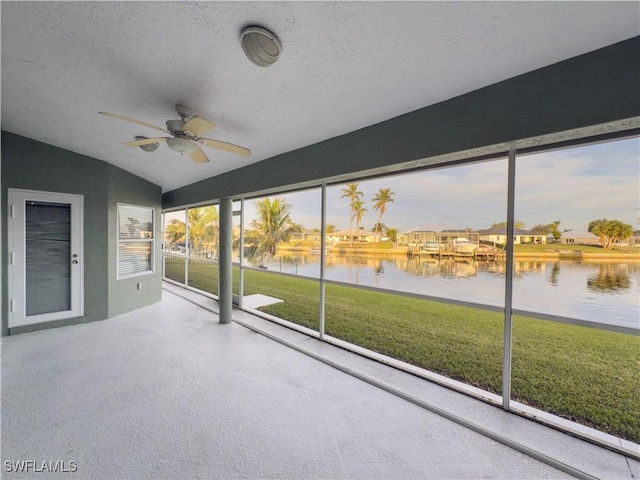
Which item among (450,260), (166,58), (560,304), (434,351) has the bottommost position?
(434,351)

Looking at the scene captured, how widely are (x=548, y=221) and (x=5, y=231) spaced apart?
6.97 metres

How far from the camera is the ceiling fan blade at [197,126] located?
2006 mm

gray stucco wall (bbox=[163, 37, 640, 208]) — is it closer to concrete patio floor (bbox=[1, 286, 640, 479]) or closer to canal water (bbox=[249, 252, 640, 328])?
canal water (bbox=[249, 252, 640, 328])

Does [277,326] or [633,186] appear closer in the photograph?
[633,186]

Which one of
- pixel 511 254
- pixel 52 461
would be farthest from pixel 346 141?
pixel 52 461

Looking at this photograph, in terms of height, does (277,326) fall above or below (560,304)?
below

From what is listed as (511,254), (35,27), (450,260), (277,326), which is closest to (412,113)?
(511,254)

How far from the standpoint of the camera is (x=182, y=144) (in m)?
2.37

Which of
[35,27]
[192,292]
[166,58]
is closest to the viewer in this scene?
[35,27]

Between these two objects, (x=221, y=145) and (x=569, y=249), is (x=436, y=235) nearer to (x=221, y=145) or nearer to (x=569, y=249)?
(x=569, y=249)

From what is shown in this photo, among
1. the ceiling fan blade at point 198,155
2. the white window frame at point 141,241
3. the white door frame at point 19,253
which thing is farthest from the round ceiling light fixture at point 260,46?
the white window frame at point 141,241

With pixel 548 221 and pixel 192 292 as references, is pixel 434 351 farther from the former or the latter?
pixel 192 292

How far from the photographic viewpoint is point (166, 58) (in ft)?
5.88

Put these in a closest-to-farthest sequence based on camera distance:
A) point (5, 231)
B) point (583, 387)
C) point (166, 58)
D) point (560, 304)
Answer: point (166, 58) → point (560, 304) → point (583, 387) → point (5, 231)
